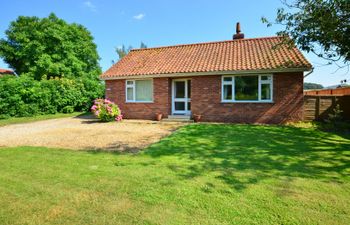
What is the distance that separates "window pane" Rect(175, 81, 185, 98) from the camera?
14.8 meters

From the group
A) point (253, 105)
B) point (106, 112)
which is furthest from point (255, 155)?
point (106, 112)

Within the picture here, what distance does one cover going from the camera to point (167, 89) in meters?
14.5

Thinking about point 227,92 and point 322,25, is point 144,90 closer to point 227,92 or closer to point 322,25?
point 227,92

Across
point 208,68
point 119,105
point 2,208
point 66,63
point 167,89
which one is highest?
point 66,63

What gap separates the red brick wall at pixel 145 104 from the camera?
14.5 m

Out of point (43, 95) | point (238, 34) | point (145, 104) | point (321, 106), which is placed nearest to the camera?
point (321, 106)

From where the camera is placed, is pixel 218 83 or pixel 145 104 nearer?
pixel 218 83

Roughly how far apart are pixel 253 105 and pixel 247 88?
1011 mm

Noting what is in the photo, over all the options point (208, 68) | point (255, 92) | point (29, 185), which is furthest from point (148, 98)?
point (29, 185)

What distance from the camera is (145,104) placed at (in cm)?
1512

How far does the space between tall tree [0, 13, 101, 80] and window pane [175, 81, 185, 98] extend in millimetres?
16734

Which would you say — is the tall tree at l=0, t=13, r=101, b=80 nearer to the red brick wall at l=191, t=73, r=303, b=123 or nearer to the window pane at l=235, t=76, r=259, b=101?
the red brick wall at l=191, t=73, r=303, b=123

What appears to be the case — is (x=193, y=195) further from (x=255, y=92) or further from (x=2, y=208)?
(x=255, y=92)

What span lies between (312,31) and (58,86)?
17794 mm
